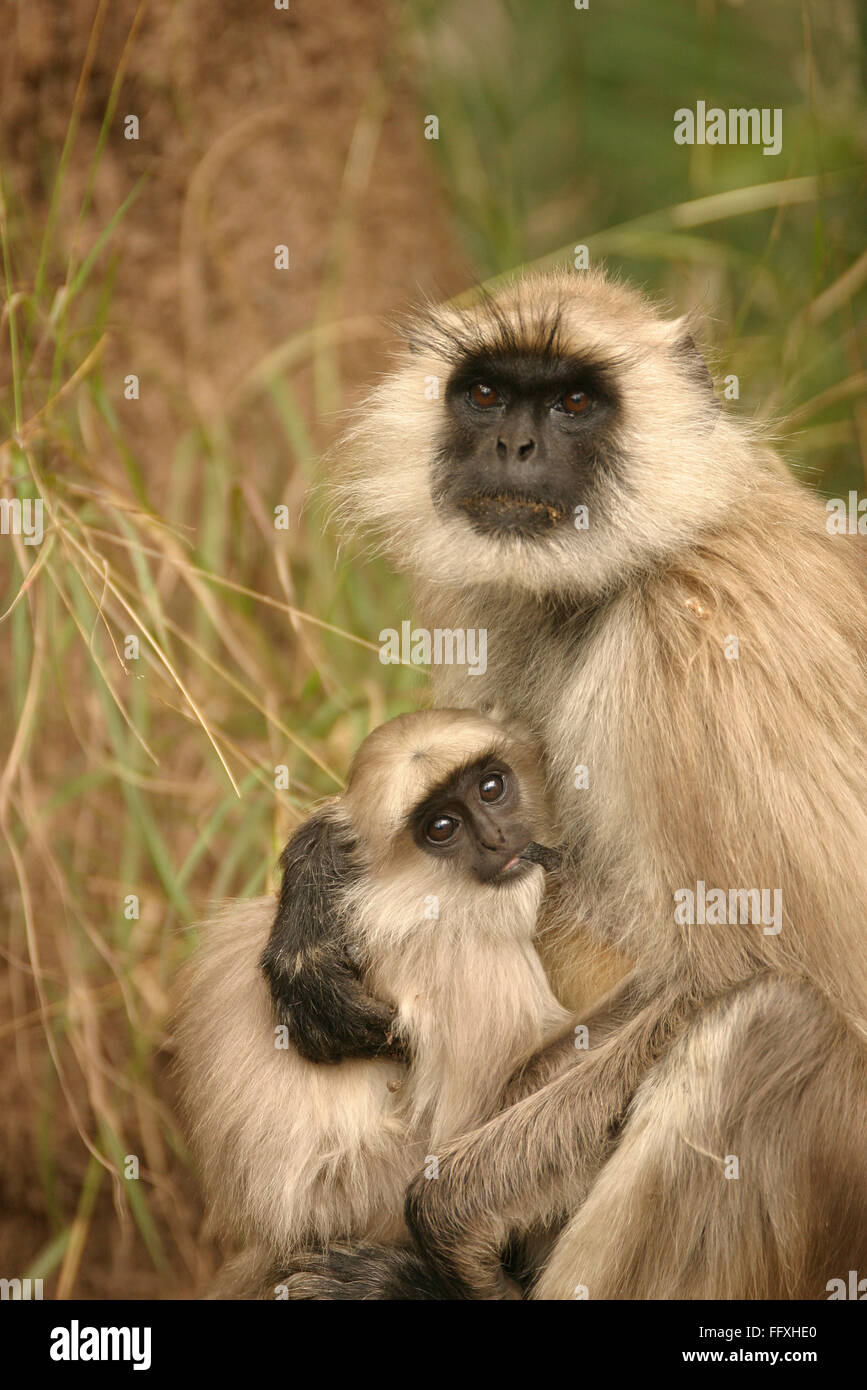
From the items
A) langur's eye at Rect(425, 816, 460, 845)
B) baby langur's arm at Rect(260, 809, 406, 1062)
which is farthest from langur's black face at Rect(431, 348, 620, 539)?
baby langur's arm at Rect(260, 809, 406, 1062)

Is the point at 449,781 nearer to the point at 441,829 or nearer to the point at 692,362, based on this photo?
the point at 441,829

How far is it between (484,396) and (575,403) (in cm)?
23

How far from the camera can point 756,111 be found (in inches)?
246

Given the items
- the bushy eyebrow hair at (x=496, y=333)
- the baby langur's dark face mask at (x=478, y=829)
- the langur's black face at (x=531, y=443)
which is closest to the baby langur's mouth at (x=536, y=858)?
the baby langur's dark face mask at (x=478, y=829)

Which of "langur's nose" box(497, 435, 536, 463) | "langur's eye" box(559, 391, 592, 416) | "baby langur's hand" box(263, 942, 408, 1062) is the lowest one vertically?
"baby langur's hand" box(263, 942, 408, 1062)

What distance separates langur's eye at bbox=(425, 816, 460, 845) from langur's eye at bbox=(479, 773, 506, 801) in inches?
3.4

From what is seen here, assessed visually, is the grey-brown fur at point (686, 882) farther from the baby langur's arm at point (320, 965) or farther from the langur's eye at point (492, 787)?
the baby langur's arm at point (320, 965)

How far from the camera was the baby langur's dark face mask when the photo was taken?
3.28 metres

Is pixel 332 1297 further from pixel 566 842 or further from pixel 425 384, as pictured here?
pixel 425 384

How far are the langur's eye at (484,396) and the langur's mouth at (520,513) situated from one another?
0.94ft

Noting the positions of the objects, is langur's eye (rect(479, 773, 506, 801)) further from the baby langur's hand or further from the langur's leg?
the langur's leg

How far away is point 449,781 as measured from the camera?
329cm

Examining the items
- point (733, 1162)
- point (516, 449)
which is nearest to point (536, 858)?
point (733, 1162)
